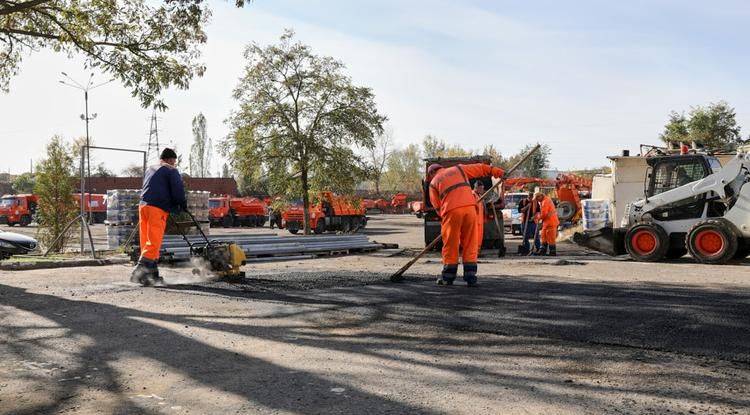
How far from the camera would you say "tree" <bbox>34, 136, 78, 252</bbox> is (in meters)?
16.8

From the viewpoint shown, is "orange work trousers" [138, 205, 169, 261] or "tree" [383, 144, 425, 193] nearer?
"orange work trousers" [138, 205, 169, 261]

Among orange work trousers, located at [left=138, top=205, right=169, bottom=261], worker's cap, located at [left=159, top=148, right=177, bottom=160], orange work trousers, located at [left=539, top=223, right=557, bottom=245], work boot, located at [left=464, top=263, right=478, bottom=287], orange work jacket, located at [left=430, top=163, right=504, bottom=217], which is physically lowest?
work boot, located at [left=464, top=263, right=478, bottom=287]

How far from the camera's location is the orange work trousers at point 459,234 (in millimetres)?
8570

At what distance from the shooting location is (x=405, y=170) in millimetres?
89500

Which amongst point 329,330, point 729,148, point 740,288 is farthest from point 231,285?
point 729,148

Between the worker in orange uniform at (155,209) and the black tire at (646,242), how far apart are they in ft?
31.3

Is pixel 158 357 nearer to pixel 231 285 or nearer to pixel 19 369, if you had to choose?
pixel 19 369

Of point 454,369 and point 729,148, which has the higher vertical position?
point 729,148

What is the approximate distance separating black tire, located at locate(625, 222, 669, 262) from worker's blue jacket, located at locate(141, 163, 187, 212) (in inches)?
375

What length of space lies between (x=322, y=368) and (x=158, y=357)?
1.31 m

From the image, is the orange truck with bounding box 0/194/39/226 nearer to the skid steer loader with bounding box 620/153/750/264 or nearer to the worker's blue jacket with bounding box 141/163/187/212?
the worker's blue jacket with bounding box 141/163/187/212

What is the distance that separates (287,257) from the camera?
14.9 meters

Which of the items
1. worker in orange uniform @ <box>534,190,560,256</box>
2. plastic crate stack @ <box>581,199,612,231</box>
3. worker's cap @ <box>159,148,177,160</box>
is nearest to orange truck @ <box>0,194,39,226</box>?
plastic crate stack @ <box>581,199,612,231</box>

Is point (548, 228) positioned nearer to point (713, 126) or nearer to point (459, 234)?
point (459, 234)
